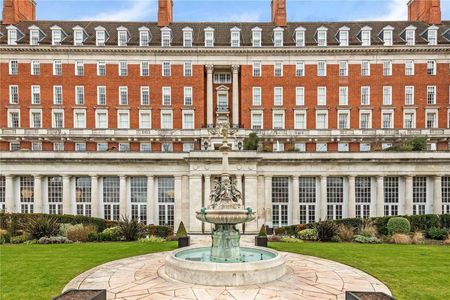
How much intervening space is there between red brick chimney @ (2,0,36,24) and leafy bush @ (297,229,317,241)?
170ft

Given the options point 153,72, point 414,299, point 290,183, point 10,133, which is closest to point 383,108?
point 290,183

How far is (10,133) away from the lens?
146 feet

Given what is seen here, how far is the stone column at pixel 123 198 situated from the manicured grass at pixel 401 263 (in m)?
15.2

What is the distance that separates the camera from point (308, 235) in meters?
23.8

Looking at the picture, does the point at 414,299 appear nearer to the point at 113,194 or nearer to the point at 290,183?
the point at 290,183

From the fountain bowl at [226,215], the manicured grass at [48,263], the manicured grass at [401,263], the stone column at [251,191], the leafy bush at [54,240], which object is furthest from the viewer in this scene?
the stone column at [251,191]

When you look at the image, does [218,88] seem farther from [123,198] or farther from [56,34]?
[123,198]

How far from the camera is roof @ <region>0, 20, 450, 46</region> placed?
156 feet

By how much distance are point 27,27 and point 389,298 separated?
5701 cm

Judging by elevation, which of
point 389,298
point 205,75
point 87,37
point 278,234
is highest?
point 87,37

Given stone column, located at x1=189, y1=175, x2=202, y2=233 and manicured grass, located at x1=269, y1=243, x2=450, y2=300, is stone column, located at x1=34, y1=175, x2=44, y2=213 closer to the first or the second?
stone column, located at x1=189, y1=175, x2=202, y2=233

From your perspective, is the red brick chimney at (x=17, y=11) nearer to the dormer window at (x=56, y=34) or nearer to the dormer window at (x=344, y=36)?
the dormer window at (x=56, y=34)

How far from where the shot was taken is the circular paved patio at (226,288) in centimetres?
1072

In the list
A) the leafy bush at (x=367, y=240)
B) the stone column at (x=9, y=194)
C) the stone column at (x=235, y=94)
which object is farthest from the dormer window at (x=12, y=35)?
the leafy bush at (x=367, y=240)
